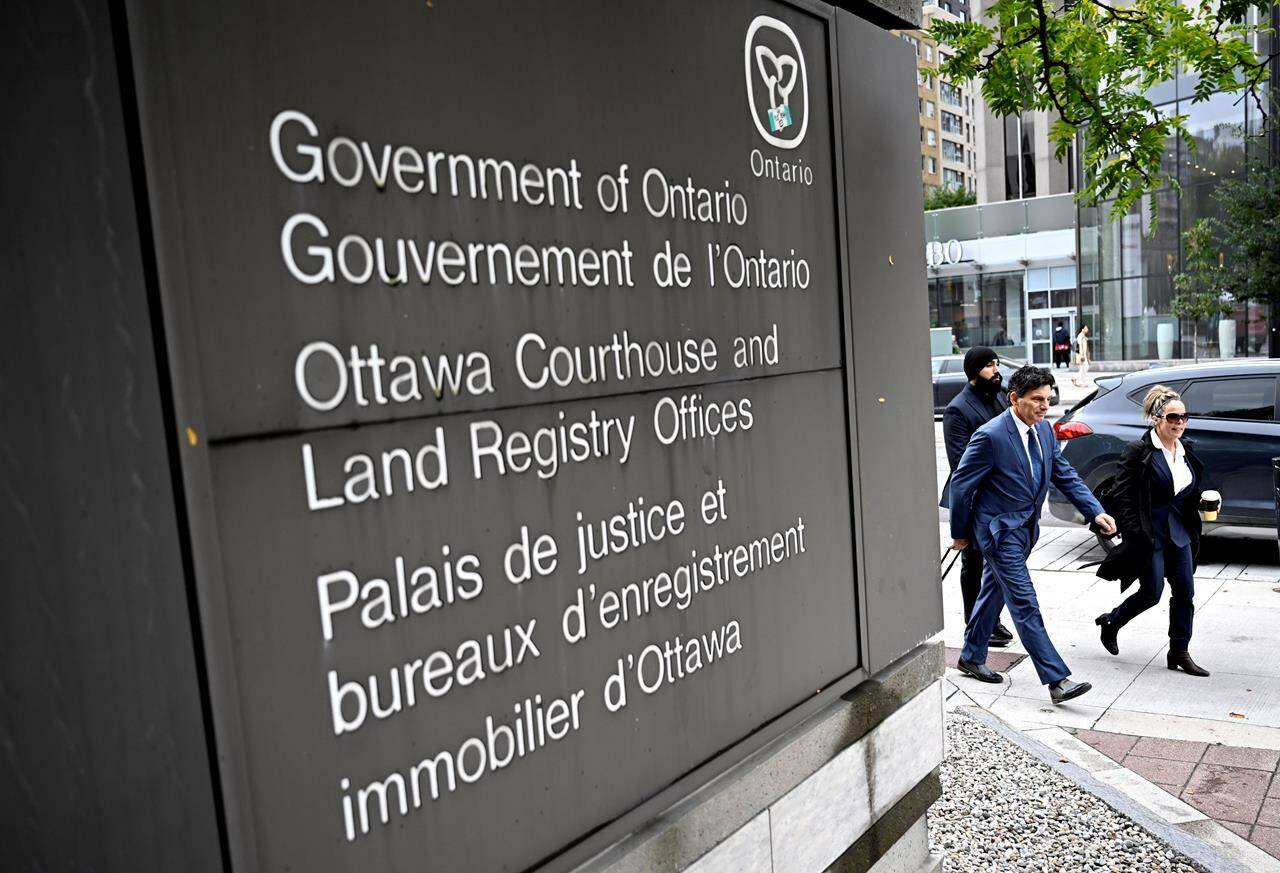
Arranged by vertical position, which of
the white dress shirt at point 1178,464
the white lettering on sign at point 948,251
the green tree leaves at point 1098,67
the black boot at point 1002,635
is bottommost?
the black boot at point 1002,635

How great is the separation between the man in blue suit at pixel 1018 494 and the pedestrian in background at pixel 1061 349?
34301 millimetres

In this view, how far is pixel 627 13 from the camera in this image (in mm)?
2520

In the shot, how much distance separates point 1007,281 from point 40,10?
152ft

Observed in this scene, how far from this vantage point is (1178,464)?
6566 millimetres

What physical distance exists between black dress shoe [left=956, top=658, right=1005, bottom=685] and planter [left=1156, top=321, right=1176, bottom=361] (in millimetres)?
28113

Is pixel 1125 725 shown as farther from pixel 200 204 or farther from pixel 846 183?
pixel 200 204

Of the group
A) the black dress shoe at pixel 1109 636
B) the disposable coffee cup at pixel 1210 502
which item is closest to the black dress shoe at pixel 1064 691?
the black dress shoe at pixel 1109 636

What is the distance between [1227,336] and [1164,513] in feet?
85.1

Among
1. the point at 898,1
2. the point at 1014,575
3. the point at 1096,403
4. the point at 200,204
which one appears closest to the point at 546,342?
the point at 200,204

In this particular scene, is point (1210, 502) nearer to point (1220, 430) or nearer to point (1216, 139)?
point (1220, 430)

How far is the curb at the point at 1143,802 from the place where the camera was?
4309mm

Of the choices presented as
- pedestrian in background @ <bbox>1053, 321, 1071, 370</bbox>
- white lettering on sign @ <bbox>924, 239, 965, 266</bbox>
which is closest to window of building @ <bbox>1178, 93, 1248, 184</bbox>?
pedestrian in background @ <bbox>1053, 321, 1071, 370</bbox>

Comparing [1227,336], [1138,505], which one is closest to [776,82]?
[1138,505]

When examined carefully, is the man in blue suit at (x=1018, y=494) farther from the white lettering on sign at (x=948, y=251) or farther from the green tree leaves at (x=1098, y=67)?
the white lettering on sign at (x=948, y=251)
